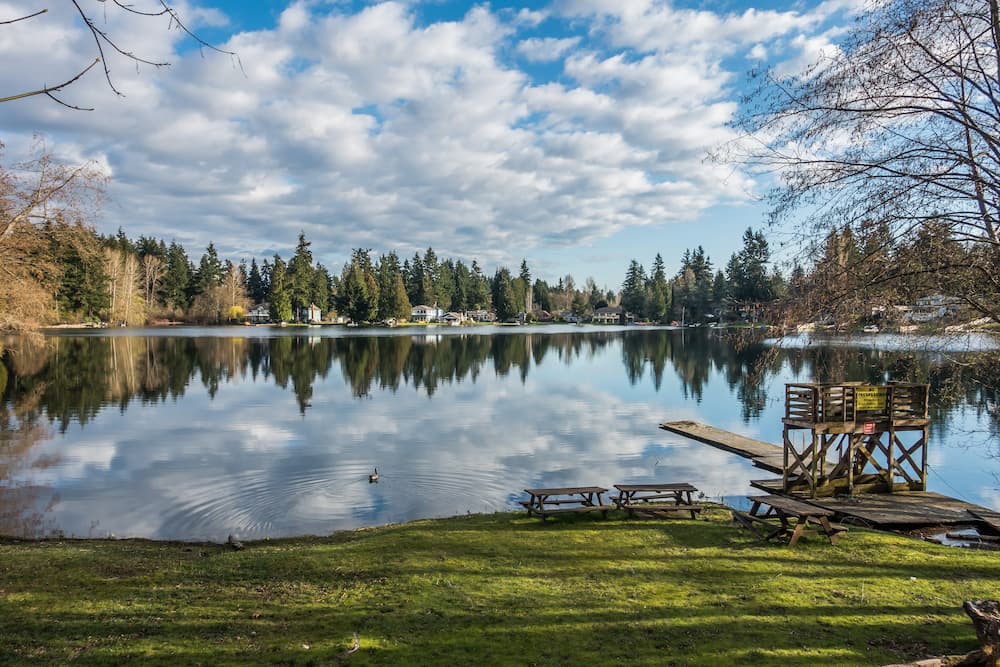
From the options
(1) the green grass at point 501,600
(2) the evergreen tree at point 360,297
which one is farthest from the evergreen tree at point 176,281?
(1) the green grass at point 501,600

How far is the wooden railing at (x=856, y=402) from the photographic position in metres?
14.0

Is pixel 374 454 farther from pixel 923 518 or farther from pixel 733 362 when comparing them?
pixel 733 362

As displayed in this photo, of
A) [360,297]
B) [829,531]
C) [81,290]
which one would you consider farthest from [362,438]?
[360,297]

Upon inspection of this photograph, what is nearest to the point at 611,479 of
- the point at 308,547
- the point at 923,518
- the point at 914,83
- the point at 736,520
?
the point at 736,520

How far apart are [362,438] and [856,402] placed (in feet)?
54.0

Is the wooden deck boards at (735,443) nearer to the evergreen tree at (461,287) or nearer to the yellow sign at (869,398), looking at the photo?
the yellow sign at (869,398)

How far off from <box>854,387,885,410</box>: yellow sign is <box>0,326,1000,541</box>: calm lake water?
2107 millimetres

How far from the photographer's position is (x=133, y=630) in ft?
20.0

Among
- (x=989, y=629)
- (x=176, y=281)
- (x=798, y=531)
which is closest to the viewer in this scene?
(x=989, y=629)

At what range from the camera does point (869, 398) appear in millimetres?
14258

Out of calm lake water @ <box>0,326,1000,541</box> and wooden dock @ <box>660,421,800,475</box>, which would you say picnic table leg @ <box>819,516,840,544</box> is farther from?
wooden dock @ <box>660,421,800,475</box>

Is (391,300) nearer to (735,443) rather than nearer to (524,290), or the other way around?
(524,290)

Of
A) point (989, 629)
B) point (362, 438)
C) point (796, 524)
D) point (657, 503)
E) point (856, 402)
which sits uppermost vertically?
point (856, 402)

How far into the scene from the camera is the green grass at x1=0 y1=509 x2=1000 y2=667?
5746 mm
